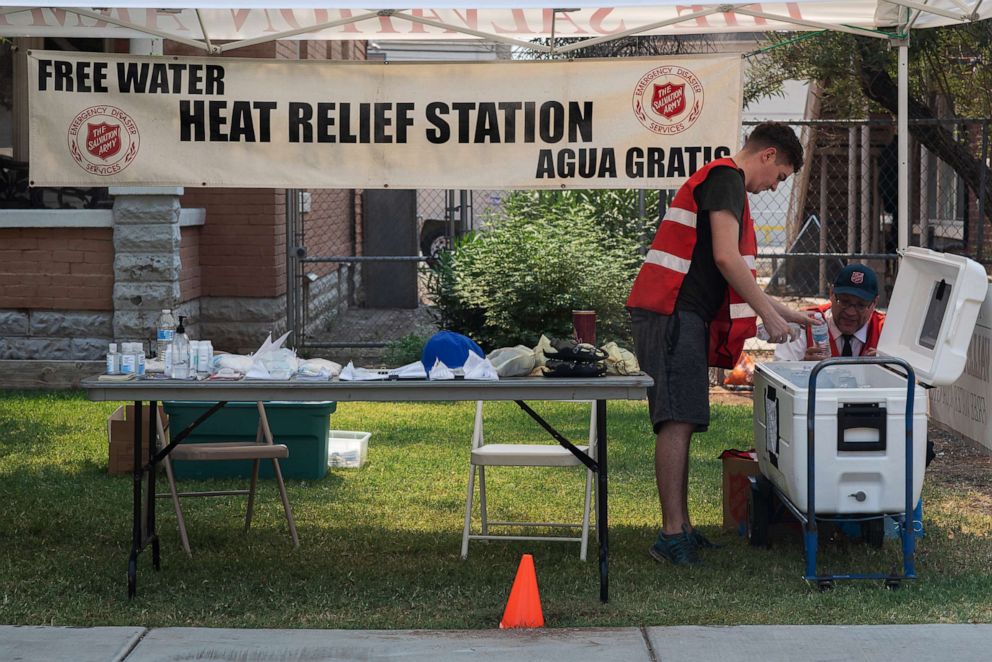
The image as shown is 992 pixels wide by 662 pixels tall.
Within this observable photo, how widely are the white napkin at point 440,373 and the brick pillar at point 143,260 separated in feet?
19.8

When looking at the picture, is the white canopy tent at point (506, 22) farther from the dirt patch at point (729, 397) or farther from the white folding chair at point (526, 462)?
the dirt patch at point (729, 397)

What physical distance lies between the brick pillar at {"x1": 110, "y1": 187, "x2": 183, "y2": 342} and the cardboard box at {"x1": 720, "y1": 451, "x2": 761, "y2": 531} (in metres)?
5.88

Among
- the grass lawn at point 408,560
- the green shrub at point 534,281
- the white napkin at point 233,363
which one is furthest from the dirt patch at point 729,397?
the white napkin at point 233,363

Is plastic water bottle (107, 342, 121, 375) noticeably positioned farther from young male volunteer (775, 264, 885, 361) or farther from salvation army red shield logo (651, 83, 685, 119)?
salvation army red shield logo (651, 83, 685, 119)

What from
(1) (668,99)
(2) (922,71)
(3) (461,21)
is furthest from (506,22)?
(2) (922,71)

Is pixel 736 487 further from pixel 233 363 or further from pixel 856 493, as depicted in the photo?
pixel 233 363

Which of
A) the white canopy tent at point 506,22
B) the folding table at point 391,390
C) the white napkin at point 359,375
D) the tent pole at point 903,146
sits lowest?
the folding table at point 391,390

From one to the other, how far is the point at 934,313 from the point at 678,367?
1258mm

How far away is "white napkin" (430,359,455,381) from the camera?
537cm

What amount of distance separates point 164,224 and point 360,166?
3962 mm

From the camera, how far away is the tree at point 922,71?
10.9 metres

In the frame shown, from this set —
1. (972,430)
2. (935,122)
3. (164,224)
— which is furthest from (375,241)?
(972,430)

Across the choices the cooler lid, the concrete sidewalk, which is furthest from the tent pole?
the concrete sidewalk

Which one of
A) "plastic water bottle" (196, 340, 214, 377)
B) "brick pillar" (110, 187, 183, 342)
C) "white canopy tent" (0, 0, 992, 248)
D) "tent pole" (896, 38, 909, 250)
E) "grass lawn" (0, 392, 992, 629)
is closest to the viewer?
"grass lawn" (0, 392, 992, 629)
